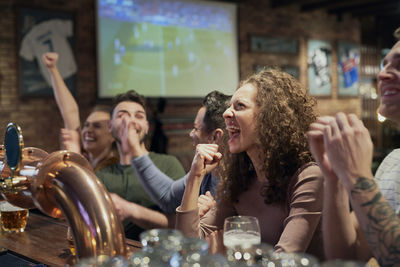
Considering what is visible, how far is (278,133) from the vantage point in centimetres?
167

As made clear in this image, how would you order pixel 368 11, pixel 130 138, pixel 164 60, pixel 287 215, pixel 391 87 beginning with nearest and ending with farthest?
pixel 391 87 < pixel 287 215 < pixel 130 138 < pixel 164 60 < pixel 368 11

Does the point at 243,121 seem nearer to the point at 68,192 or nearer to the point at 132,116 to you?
the point at 68,192

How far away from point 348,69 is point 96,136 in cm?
718

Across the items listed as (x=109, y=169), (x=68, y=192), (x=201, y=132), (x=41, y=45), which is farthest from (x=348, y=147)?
(x=41, y=45)

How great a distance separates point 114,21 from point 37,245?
4.98 metres

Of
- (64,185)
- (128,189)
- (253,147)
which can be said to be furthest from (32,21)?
(64,185)

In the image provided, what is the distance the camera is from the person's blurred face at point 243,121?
1712 millimetres

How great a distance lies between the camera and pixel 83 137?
3.26 metres

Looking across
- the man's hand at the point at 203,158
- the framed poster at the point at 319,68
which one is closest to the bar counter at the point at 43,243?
the man's hand at the point at 203,158

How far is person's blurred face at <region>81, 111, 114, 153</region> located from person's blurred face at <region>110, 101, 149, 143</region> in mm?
306

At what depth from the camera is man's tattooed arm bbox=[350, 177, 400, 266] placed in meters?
0.90

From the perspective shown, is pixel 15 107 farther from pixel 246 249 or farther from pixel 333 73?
pixel 333 73

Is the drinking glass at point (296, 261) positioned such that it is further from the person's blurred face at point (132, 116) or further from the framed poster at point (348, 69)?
the framed poster at point (348, 69)

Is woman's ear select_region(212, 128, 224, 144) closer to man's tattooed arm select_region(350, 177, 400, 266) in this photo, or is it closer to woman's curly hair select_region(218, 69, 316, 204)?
woman's curly hair select_region(218, 69, 316, 204)
